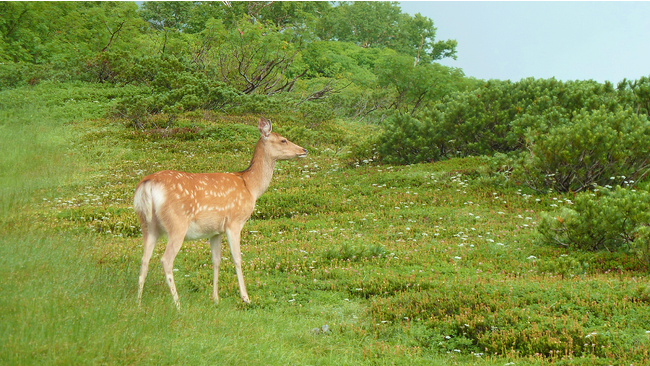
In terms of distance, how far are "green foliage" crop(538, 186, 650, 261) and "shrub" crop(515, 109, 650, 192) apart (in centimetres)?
500

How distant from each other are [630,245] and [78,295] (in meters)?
10.7

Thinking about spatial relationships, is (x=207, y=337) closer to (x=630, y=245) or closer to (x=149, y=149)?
(x=630, y=245)

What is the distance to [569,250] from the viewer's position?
42.0 ft

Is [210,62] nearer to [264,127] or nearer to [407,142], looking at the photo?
[407,142]

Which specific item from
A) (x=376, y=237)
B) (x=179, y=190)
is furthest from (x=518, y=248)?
(x=179, y=190)

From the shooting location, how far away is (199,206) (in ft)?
30.3

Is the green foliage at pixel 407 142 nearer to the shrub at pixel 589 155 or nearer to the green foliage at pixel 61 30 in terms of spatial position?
the shrub at pixel 589 155

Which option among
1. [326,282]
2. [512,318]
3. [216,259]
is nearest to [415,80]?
[326,282]

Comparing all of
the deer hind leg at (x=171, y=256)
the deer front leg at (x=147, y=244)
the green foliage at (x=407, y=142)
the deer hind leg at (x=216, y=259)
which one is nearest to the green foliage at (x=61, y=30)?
the green foliage at (x=407, y=142)

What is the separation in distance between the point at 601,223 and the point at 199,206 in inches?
324

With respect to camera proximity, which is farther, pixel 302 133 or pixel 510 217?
pixel 302 133

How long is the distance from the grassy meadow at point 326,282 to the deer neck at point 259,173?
165 cm

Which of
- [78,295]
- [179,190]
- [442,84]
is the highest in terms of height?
[442,84]

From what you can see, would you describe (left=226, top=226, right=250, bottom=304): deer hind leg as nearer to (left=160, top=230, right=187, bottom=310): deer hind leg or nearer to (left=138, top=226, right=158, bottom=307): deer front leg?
(left=160, top=230, right=187, bottom=310): deer hind leg
